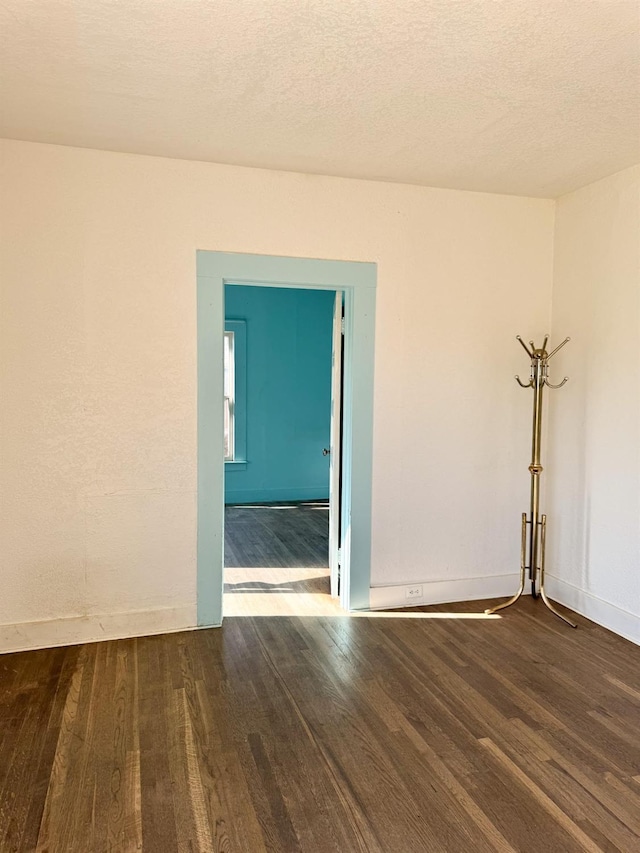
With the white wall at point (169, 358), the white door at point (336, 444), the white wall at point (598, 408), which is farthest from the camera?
the white door at point (336, 444)

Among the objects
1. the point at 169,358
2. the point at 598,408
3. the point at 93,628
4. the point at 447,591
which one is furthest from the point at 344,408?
the point at 93,628

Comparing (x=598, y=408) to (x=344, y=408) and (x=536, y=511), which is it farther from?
(x=344, y=408)

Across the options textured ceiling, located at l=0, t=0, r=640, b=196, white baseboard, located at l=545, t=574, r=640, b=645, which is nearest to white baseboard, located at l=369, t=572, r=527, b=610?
white baseboard, located at l=545, t=574, r=640, b=645

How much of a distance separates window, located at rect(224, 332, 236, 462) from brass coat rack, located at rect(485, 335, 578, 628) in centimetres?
420

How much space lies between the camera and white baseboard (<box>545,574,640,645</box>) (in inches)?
148

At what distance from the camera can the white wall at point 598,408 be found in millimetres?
3762

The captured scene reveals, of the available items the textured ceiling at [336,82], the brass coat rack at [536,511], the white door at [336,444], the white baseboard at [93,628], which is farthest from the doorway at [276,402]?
the textured ceiling at [336,82]

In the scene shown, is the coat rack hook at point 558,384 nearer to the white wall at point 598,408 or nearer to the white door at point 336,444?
the white wall at point 598,408

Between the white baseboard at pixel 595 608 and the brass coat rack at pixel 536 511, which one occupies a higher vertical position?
the brass coat rack at pixel 536 511

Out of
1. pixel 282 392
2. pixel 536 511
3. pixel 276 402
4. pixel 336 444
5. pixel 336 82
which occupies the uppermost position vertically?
pixel 336 82

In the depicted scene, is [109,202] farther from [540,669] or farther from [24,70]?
[540,669]

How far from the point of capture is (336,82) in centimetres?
262

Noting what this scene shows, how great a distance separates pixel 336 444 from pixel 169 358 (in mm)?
1332

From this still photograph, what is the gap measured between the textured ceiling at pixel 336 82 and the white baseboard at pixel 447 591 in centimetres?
264
